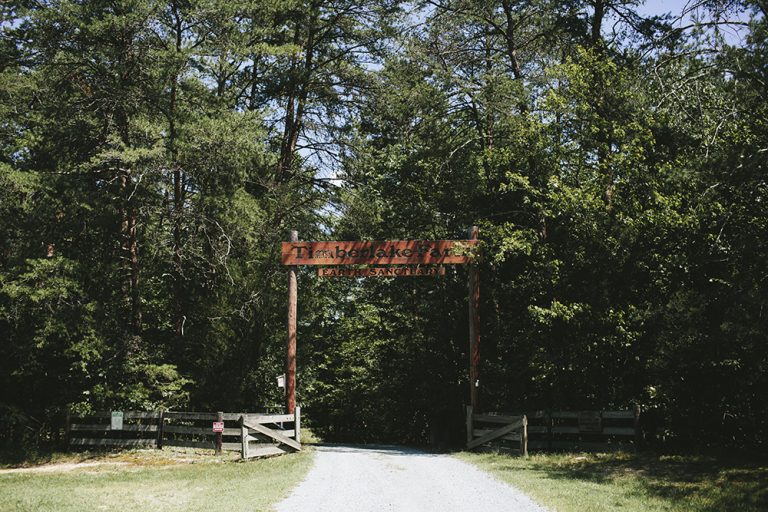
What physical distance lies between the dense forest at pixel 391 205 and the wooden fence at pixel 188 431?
652 mm

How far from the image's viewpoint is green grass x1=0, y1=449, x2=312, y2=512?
9.42m

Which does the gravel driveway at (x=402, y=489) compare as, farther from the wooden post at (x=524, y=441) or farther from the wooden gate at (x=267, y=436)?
the wooden gate at (x=267, y=436)

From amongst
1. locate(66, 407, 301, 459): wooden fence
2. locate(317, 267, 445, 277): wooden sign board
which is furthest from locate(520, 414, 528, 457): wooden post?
locate(66, 407, 301, 459): wooden fence

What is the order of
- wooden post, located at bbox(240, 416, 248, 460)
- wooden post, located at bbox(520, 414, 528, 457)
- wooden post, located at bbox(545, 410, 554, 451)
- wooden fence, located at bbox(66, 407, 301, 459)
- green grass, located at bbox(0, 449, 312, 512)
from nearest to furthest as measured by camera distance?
green grass, located at bbox(0, 449, 312, 512), wooden post, located at bbox(520, 414, 528, 457), wooden post, located at bbox(240, 416, 248, 460), wooden post, located at bbox(545, 410, 554, 451), wooden fence, located at bbox(66, 407, 301, 459)

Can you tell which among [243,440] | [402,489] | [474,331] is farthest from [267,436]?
[402,489]

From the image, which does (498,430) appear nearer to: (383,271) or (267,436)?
(383,271)

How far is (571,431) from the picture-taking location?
1501 centimetres

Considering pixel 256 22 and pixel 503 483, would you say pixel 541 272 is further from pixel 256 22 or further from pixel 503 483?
pixel 256 22

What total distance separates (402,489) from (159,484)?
4551 mm

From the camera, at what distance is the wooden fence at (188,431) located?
15.6 meters

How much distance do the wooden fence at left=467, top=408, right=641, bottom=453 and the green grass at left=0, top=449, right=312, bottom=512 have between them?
4.41 meters

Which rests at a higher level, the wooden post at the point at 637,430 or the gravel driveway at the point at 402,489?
the wooden post at the point at 637,430

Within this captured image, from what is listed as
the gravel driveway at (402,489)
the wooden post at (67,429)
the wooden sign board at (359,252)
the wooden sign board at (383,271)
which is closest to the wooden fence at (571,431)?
the gravel driveway at (402,489)

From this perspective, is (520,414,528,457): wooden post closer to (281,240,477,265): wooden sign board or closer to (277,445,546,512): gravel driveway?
(277,445,546,512): gravel driveway
